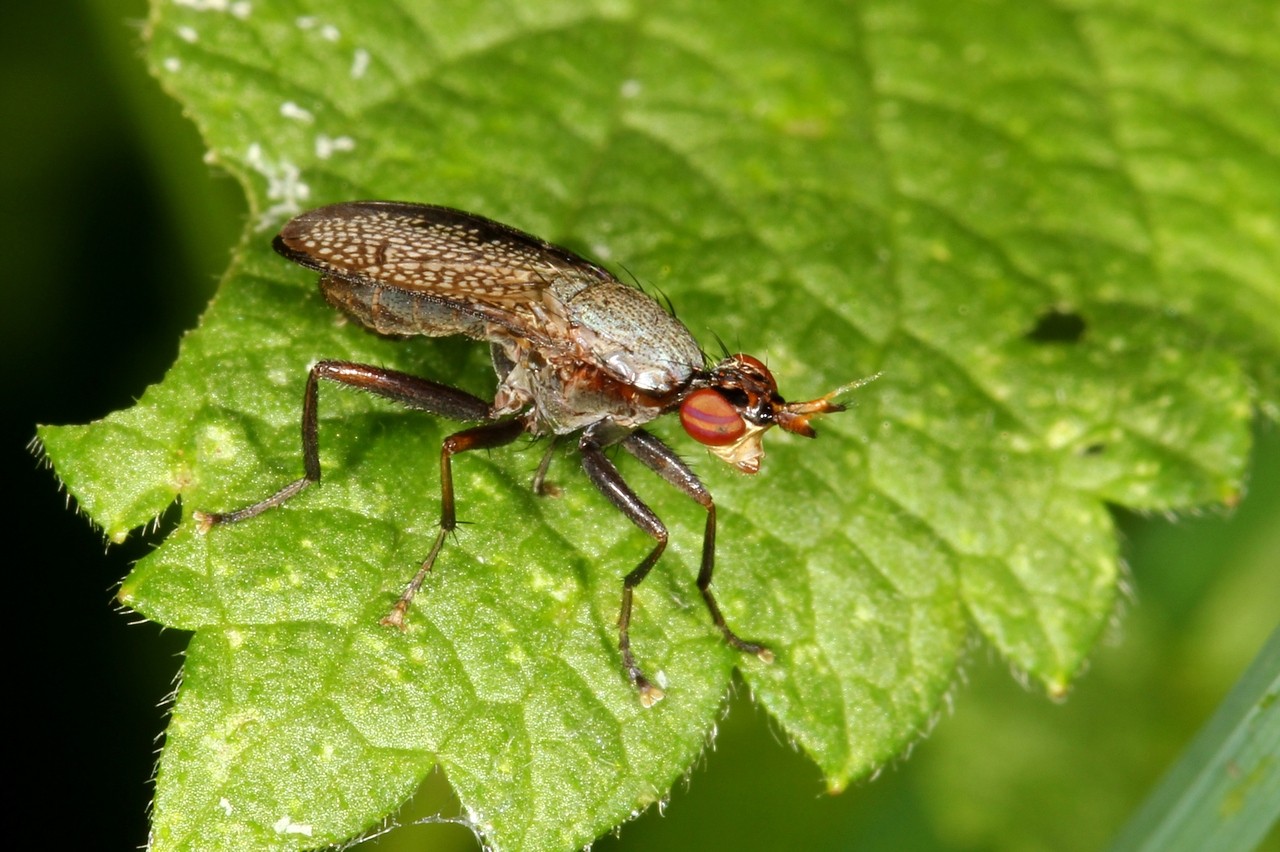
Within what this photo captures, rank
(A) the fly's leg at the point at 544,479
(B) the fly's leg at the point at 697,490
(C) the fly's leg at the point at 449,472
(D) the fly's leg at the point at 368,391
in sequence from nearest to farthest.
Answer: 1. (C) the fly's leg at the point at 449,472
2. (D) the fly's leg at the point at 368,391
3. (B) the fly's leg at the point at 697,490
4. (A) the fly's leg at the point at 544,479

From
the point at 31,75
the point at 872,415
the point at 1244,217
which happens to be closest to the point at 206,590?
the point at 872,415

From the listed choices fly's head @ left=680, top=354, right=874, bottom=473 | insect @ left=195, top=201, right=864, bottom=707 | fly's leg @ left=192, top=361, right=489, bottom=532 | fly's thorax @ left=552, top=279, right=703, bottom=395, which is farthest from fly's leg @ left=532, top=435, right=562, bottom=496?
fly's head @ left=680, top=354, right=874, bottom=473

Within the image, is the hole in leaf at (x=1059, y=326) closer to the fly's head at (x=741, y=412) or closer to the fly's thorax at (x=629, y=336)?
the fly's head at (x=741, y=412)

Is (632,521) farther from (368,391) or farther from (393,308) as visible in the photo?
(393,308)

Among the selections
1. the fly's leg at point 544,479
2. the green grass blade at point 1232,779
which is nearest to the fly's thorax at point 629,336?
the fly's leg at point 544,479

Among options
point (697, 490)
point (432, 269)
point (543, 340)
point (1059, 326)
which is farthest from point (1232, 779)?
point (432, 269)

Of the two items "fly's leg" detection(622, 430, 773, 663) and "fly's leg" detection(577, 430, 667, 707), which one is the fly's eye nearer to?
"fly's leg" detection(622, 430, 773, 663)

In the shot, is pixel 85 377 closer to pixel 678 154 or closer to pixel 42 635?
pixel 42 635
